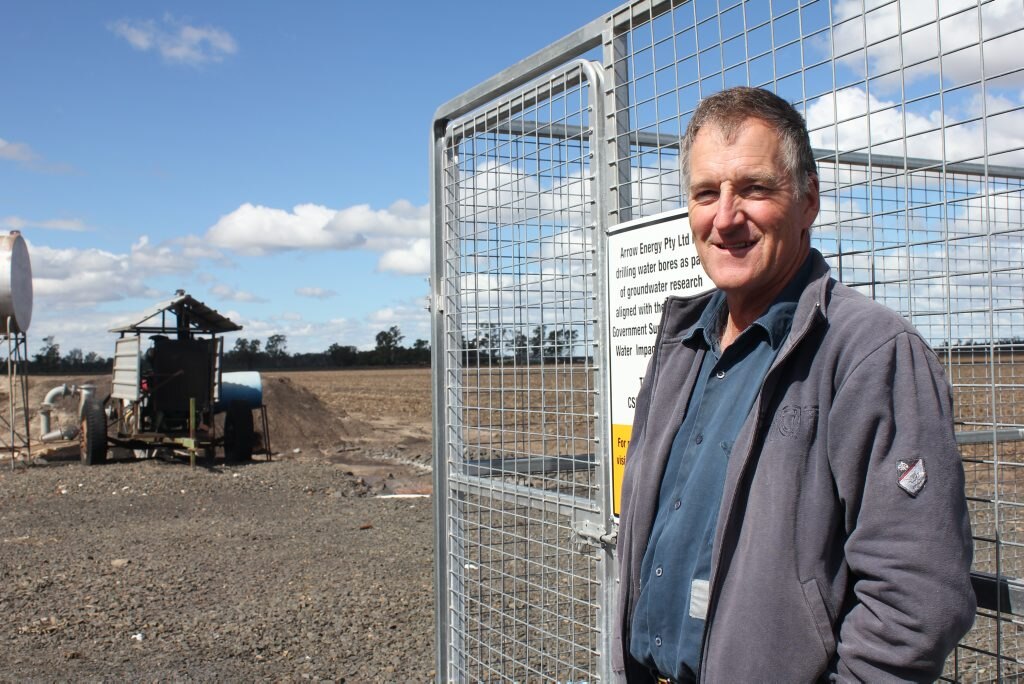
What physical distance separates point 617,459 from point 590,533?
29 centimetres

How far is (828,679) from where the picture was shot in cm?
156

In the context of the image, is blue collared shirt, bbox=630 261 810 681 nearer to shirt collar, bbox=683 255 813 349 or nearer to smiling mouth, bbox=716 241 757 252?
shirt collar, bbox=683 255 813 349

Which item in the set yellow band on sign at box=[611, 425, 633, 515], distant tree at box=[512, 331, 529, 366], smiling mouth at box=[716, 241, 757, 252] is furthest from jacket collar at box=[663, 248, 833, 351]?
distant tree at box=[512, 331, 529, 366]

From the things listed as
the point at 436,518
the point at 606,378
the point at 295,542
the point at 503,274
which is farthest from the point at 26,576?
the point at 606,378

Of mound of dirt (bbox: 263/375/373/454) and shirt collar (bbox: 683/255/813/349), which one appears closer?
shirt collar (bbox: 683/255/813/349)

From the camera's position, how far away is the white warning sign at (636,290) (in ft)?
8.29

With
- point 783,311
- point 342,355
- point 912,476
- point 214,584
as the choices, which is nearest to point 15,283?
point 214,584

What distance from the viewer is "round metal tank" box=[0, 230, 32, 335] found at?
659 inches

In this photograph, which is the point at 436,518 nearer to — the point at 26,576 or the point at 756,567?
the point at 756,567

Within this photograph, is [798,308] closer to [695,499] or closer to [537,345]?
[695,499]

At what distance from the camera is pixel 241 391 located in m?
18.7

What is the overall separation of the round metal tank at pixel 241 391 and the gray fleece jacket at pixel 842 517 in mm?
16418

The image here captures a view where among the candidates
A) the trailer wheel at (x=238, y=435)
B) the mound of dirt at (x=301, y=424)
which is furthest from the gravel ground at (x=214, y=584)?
the mound of dirt at (x=301, y=424)

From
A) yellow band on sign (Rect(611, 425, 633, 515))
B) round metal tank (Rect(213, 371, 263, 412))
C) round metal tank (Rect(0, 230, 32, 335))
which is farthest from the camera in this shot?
round metal tank (Rect(213, 371, 263, 412))
